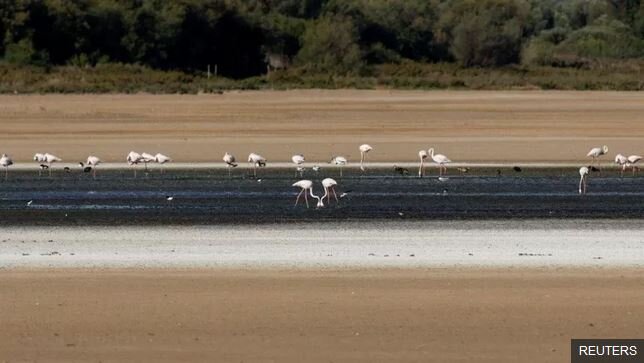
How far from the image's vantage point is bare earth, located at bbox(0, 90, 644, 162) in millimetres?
26594

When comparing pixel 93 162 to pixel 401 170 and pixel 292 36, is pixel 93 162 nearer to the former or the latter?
pixel 401 170

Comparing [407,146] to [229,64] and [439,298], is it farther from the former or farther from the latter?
[229,64]

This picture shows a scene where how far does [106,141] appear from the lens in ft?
92.2

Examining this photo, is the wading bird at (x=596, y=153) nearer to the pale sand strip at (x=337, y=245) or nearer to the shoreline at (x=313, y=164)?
the shoreline at (x=313, y=164)

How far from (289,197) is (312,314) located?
28.4 feet

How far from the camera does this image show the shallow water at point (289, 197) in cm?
1761

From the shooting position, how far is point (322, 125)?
31125 millimetres

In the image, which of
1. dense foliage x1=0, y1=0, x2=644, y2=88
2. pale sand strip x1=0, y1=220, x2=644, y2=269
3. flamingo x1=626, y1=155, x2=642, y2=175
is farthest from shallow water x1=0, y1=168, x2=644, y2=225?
dense foliage x1=0, y1=0, x2=644, y2=88

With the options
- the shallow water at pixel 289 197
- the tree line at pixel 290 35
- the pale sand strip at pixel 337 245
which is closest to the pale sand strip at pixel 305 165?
the shallow water at pixel 289 197

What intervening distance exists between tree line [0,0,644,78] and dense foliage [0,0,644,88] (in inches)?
2.1

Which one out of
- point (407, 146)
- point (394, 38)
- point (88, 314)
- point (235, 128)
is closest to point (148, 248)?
point (88, 314)

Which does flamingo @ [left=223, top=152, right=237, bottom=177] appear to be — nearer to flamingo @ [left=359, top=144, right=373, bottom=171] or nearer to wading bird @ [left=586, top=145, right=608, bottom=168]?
flamingo @ [left=359, top=144, right=373, bottom=171]

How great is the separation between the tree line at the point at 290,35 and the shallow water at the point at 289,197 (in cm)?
2875

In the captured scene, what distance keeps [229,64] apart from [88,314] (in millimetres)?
45884
